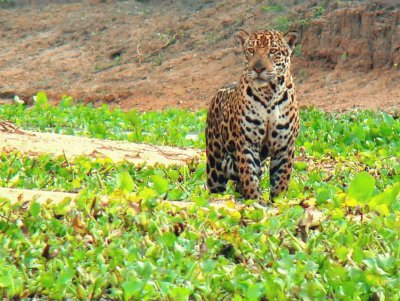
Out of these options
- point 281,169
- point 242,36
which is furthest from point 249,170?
point 242,36

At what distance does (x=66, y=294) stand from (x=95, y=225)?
1.23m

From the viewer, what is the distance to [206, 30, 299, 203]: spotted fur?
9477 mm

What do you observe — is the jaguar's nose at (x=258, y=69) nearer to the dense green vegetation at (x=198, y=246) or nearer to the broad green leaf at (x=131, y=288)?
the dense green vegetation at (x=198, y=246)

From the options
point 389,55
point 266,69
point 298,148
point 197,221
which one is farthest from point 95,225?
point 389,55

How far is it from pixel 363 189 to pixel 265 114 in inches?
71.5

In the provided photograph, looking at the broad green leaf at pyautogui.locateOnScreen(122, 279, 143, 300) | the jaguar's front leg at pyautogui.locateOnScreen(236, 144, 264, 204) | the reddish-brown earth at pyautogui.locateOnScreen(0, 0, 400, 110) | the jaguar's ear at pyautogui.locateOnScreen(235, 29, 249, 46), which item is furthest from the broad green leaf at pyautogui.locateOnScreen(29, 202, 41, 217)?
the reddish-brown earth at pyautogui.locateOnScreen(0, 0, 400, 110)

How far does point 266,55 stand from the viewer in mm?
9438

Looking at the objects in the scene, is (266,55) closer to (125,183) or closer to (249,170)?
(249,170)

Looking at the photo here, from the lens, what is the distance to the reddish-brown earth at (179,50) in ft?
69.0

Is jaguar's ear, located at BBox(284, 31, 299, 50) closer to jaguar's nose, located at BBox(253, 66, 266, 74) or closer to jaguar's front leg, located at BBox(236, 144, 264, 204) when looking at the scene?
jaguar's nose, located at BBox(253, 66, 266, 74)

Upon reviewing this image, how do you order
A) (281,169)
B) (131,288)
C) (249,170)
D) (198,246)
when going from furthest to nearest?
(281,169), (249,170), (198,246), (131,288)

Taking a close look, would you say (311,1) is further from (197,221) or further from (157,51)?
(197,221)

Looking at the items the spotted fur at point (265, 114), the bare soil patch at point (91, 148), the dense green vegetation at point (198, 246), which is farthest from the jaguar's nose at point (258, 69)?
the bare soil patch at point (91, 148)

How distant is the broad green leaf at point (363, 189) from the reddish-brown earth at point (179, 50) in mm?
10462
